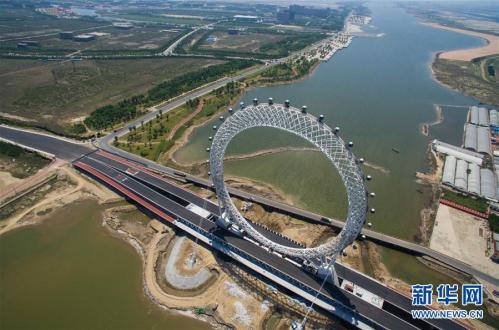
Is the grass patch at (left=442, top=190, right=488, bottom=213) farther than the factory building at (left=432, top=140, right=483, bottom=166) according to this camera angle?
No

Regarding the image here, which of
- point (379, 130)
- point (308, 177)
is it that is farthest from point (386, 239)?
point (379, 130)

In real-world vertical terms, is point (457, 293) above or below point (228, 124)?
below

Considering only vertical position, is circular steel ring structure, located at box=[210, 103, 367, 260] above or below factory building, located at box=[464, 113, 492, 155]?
above

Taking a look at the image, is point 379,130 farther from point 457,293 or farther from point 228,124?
point 228,124

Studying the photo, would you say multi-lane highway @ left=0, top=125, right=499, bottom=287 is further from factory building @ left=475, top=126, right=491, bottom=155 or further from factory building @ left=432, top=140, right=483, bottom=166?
factory building @ left=475, top=126, right=491, bottom=155

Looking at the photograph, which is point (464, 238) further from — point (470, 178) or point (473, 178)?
point (473, 178)

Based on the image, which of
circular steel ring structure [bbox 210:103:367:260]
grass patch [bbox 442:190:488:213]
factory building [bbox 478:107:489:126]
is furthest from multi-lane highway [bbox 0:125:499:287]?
factory building [bbox 478:107:489:126]
